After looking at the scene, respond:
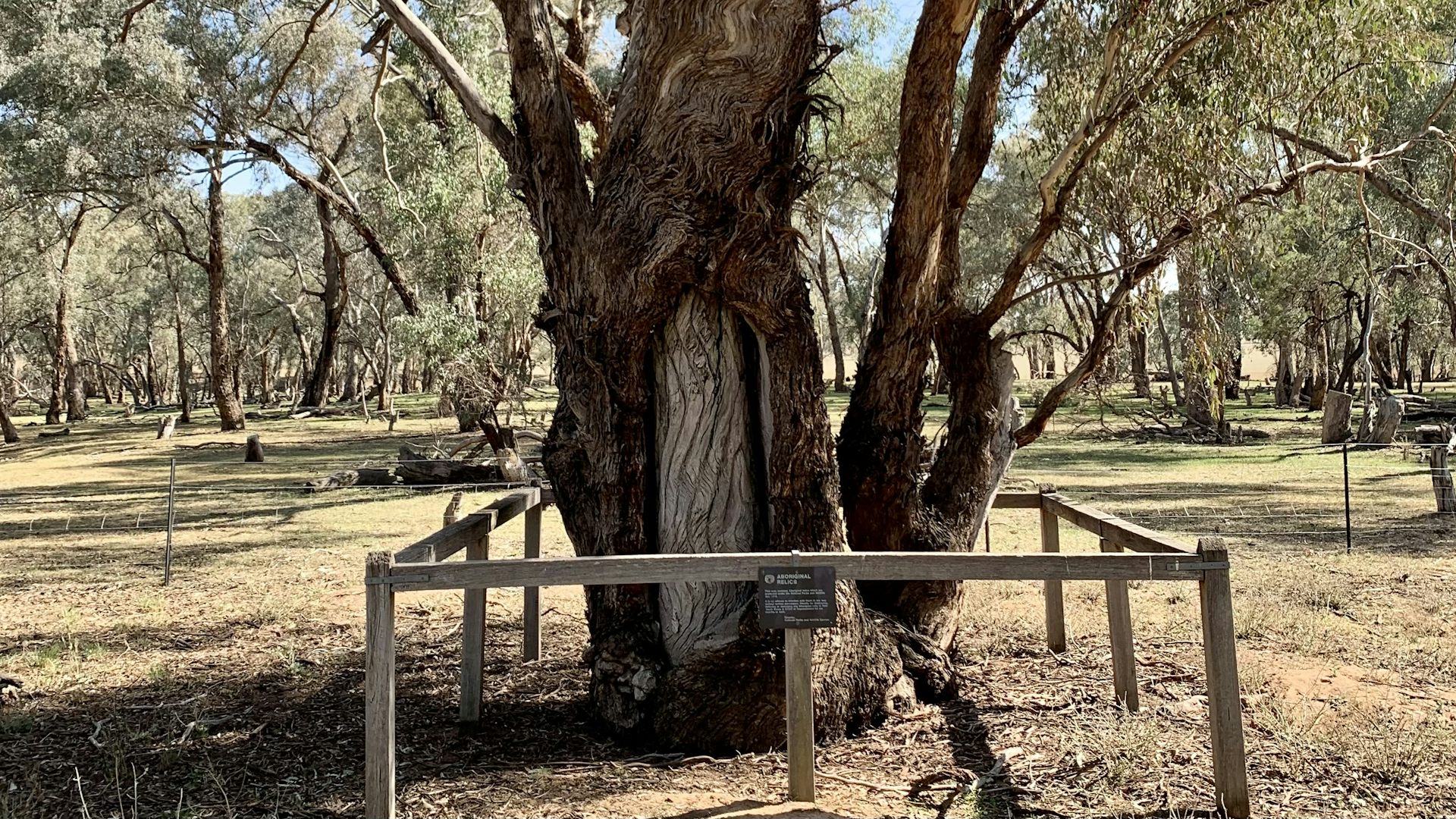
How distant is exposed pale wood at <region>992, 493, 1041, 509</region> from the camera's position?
7.01 m

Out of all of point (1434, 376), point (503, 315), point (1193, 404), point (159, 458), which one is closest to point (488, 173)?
point (503, 315)

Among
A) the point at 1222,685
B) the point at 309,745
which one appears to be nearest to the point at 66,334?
the point at 309,745

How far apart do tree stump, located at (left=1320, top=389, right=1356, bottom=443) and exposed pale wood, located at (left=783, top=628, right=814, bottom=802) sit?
21.8m

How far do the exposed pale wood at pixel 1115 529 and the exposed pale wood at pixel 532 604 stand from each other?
10.0ft

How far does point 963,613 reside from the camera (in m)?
7.78

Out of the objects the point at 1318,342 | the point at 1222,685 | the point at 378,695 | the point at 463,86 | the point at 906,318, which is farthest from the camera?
the point at 1318,342

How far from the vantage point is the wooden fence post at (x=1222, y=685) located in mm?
4137

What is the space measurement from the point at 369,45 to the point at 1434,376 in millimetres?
83142

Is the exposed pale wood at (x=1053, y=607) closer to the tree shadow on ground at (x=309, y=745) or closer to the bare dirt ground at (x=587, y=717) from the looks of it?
the bare dirt ground at (x=587, y=717)

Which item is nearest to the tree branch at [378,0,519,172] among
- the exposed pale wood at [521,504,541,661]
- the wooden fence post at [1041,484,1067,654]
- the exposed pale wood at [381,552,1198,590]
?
the exposed pale wood at [521,504,541,661]

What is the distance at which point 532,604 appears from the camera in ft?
21.7

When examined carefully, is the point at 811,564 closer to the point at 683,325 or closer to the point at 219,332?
the point at 683,325

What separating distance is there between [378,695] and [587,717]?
5.98ft

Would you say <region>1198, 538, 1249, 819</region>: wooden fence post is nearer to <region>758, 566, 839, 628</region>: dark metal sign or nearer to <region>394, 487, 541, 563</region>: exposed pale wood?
<region>758, 566, 839, 628</region>: dark metal sign
